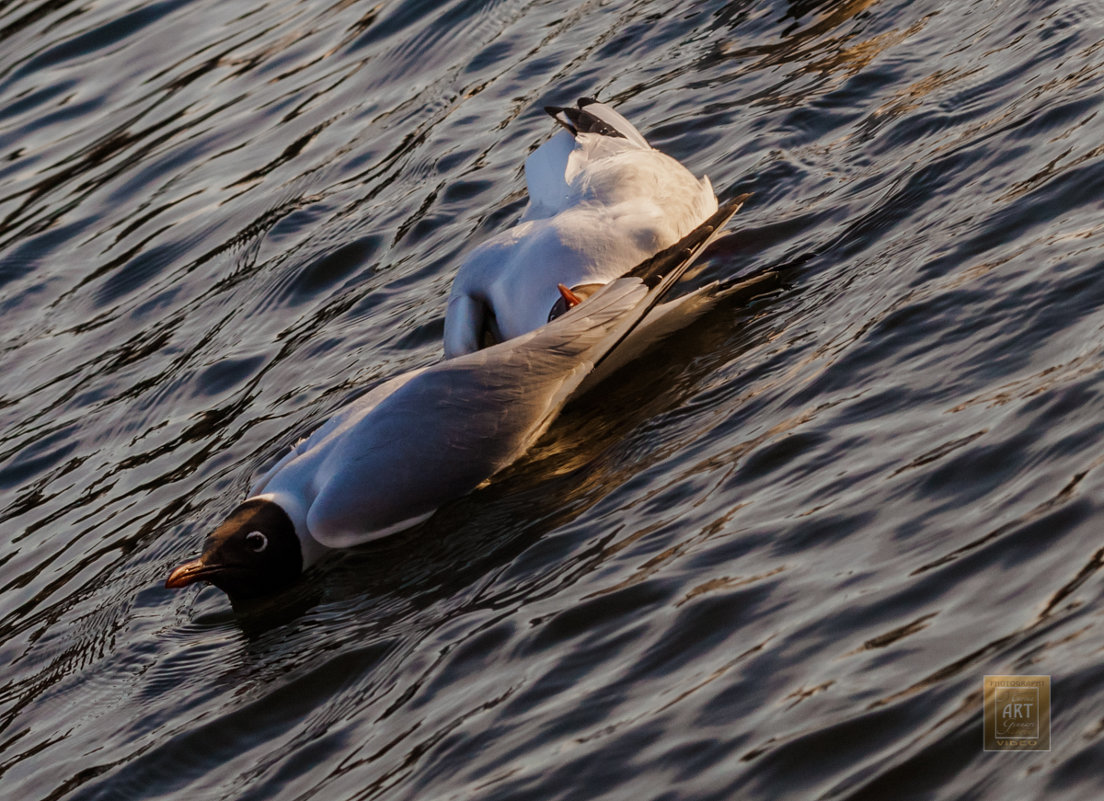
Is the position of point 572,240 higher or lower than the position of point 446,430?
higher

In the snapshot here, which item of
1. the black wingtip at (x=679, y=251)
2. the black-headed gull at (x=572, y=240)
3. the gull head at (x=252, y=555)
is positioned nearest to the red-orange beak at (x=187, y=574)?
the gull head at (x=252, y=555)

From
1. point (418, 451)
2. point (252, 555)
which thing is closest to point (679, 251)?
point (418, 451)

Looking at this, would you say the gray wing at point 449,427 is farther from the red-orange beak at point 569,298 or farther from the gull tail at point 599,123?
the gull tail at point 599,123

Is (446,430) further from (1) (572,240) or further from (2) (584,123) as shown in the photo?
(2) (584,123)

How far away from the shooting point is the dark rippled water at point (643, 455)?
3.15 m

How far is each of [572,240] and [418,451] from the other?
41.4 inches

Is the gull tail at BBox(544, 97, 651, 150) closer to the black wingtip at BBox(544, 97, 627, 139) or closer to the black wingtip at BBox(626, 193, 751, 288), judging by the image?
the black wingtip at BBox(544, 97, 627, 139)

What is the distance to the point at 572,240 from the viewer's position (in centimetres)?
539

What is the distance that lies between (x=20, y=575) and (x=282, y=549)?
1.36 m

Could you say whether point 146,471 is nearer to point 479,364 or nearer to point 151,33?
point 479,364

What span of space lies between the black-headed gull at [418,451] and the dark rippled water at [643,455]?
0.38 feet

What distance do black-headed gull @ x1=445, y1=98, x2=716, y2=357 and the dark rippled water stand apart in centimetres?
35

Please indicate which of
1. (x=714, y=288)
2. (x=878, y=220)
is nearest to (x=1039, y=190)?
(x=878, y=220)

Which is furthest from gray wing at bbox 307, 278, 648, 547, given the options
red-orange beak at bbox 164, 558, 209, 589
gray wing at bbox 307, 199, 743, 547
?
red-orange beak at bbox 164, 558, 209, 589
